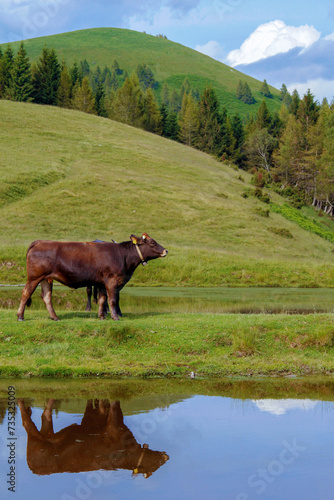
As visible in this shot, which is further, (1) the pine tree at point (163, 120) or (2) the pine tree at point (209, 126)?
(1) the pine tree at point (163, 120)

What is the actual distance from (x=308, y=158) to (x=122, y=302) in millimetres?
75854

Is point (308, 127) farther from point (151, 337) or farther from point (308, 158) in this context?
point (151, 337)

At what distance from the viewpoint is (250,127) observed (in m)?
133

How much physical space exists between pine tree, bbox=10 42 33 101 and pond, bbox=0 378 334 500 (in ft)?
337

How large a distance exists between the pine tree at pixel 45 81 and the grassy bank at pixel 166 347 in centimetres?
10422

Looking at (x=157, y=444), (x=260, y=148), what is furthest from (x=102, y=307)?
(x=260, y=148)

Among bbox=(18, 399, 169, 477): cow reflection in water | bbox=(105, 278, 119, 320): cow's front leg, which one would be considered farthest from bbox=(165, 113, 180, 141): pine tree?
bbox=(18, 399, 169, 477): cow reflection in water

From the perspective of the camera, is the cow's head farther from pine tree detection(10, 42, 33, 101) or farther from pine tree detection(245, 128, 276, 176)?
pine tree detection(245, 128, 276, 176)

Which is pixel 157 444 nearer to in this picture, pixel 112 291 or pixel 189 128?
pixel 112 291

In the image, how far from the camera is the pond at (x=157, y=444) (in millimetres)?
6680

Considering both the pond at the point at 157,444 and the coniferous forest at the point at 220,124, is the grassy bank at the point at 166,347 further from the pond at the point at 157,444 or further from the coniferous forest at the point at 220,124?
the coniferous forest at the point at 220,124

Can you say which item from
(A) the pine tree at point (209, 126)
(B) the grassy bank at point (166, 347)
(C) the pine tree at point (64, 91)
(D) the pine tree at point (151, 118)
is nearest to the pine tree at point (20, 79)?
(C) the pine tree at point (64, 91)

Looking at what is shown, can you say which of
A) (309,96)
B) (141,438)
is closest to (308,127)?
(309,96)

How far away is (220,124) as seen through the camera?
125 m
